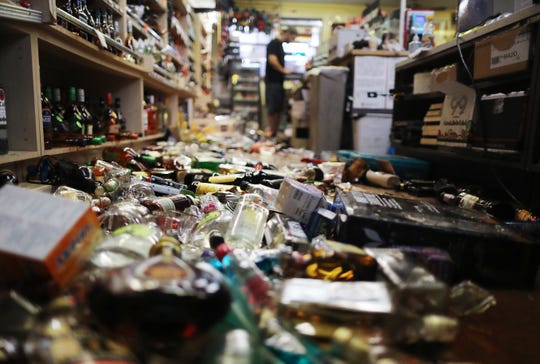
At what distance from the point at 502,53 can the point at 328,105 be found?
311cm

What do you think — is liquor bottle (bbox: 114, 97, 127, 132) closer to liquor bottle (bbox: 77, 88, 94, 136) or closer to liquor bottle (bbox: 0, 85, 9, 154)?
liquor bottle (bbox: 77, 88, 94, 136)

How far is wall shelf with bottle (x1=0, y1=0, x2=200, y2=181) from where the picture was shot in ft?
5.04

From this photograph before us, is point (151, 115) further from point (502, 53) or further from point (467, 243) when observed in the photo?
point (467, 243)

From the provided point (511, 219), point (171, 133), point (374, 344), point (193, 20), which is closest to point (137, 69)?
point (171, 133)

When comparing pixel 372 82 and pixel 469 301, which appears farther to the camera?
pixel 372 82

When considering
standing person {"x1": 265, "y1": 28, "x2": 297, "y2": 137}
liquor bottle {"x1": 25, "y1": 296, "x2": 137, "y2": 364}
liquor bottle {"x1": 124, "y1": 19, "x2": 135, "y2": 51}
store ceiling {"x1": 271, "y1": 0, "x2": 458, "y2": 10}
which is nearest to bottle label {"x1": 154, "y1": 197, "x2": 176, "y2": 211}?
liquor bottle {"x1": 25, "y1": 296, "x2": 137, "y2": 364}

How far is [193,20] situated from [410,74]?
190 inches

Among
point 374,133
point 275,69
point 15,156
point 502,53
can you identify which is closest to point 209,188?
point 15,156

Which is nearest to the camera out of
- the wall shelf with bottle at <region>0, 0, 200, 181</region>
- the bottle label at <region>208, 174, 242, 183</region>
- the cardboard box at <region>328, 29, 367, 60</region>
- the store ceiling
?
the wall shelf with bottle at <region>0, 0, 200, 181</region>

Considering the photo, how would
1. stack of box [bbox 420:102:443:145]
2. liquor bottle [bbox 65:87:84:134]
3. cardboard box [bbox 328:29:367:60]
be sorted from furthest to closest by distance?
cardboard box [bbox 328:29:367:60] < stack of box [bbox 420:102:443:145] < liquor bottle [bbox 65:87:84:134]

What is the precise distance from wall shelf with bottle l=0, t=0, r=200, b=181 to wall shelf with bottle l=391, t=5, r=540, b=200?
77.1 inches

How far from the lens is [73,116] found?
7.44 feet

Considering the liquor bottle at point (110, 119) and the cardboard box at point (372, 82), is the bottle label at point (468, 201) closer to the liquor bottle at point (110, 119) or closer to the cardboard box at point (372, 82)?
the liquor bottle at point (110, 119)

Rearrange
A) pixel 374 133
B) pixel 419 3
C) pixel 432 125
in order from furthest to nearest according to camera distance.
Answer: pixel 419 3 → pixel 374 133 → pixel 432 125
